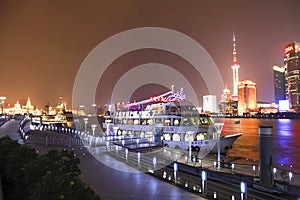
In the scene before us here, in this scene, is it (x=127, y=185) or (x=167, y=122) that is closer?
(x=127, y=185)

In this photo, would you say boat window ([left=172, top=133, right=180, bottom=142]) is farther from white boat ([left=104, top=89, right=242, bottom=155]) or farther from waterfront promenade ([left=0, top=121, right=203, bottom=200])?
waterfront promenade ([left=0, top=121, right=203, bottom=200])

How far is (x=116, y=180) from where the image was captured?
372 inches

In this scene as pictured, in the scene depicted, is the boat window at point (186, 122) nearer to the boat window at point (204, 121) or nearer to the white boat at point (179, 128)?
the white boat at point (179, 128)

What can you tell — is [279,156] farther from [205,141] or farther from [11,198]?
[11,198]

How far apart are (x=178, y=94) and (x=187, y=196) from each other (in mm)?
31674

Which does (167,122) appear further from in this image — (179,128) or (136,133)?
(136,133)

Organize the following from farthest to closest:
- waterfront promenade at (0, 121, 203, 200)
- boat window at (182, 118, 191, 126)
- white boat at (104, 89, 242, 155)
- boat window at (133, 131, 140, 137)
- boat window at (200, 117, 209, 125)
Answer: boat window at (133, 131, 140, 137) < boat window at (200, 117, 209, 125) < boat window at (182, 118, 191, 126) < white boat at (104, 89, 242, 155) < waterfront promenade at (0, 121, 203, 200)

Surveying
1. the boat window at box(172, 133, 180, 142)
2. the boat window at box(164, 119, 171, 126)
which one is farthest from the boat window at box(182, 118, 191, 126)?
the boat window at box(164, 119, 171, 126)

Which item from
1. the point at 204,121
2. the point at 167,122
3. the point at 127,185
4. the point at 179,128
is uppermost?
the point at 204,121

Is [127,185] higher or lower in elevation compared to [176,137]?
higher

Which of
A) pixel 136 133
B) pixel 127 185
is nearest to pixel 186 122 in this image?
pixel 136 133

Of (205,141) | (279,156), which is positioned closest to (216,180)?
(205,141)

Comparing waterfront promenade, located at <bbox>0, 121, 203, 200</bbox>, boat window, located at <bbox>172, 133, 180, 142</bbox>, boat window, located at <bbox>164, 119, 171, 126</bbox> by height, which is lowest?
boat window, located at <bbox>172, 133, 180, 142</bbox>

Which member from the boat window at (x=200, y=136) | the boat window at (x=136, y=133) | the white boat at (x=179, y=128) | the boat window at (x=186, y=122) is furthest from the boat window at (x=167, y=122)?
the boat window at (x=136, y=133)
